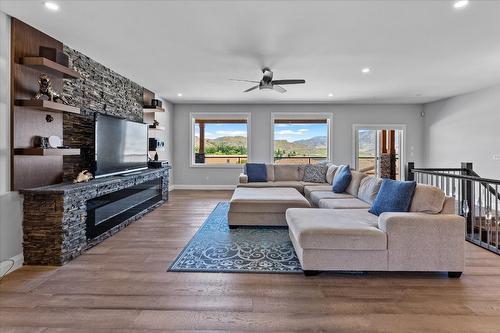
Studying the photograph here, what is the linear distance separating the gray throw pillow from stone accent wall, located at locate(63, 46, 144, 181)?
4069mm

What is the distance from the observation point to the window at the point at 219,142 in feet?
29.4

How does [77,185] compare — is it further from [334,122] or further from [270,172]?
[334,122]

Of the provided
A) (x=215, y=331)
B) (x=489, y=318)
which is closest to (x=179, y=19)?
(x=215, y=331)

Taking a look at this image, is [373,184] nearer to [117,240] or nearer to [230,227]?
[230,227]

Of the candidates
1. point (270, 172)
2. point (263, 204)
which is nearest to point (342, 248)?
point (263, 204)

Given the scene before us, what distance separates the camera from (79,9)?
9.57ft

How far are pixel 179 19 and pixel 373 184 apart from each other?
3246mm

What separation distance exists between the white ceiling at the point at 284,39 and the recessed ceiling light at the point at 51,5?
53 mm

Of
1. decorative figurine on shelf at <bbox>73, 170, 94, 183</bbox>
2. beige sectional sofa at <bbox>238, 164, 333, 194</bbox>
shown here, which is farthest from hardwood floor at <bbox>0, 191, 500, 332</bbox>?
beige sectional sofa at <bbox>238, 164, 333, 194</bbox>

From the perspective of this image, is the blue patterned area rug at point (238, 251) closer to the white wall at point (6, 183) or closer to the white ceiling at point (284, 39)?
the white wall at point (6, 183)

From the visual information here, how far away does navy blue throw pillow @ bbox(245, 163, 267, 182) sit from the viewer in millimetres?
6586

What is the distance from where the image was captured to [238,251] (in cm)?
341

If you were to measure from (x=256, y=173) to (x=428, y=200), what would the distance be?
407 centimetres

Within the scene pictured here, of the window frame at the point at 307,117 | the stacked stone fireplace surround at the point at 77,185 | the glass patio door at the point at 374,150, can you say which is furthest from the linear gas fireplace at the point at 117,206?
the glass patio door at the point at 374,150
